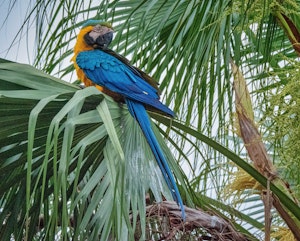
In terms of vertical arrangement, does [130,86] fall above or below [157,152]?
above

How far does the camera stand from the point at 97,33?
1628mm

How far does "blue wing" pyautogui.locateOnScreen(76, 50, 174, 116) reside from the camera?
1370 mm

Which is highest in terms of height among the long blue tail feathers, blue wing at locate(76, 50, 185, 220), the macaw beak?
the macaw beak

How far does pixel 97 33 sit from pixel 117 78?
206mm

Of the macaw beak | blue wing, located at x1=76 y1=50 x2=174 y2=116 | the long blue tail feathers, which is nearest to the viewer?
the long blue tail feathers

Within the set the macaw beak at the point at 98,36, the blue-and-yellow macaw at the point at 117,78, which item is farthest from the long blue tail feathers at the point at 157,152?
the macaw beak at the point at 98,36

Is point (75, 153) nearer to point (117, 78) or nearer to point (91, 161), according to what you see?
point (91, 161)

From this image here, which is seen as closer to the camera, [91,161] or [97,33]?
[91,161]

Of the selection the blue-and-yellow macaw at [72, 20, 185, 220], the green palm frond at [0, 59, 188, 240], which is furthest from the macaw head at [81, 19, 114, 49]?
the green palm frond at [0, 59, 188, 240]

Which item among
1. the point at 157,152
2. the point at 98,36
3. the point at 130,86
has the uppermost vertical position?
the point at 98,36

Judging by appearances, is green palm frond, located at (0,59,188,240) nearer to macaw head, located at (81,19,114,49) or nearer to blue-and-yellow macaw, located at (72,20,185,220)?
blue-and-yellow macaw, located at (72,20,185,220)

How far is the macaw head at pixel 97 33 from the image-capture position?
162 centimetres

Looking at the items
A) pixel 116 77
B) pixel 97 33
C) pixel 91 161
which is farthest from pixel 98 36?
pixel 91 161

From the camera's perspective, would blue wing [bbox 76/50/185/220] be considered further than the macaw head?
No
